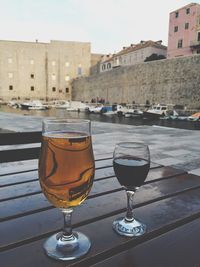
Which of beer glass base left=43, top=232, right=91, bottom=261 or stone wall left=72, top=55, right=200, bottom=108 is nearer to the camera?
beer glass base left=43, top=232, right=91, bottom=261

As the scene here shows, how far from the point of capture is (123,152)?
778 mm

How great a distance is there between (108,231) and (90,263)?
138mm

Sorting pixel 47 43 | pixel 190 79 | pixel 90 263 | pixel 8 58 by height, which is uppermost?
pixel 47 43

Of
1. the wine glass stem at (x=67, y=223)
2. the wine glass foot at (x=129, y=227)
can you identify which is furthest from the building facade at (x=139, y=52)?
the wine glass stem at (x=67, y=223)

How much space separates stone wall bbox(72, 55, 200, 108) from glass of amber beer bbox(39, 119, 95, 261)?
2317 centimetres

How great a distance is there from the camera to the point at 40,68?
45.1 metres

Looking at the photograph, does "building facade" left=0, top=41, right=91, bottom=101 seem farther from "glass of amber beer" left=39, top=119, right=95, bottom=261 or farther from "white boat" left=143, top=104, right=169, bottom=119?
"glass of amber beer" left=39, top=119, right=95, bottom=261

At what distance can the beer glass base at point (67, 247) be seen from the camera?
0.57 meters

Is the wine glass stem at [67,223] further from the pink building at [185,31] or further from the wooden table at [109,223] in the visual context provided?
the pink building at [185,31]

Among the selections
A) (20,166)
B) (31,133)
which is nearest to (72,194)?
(20,166)

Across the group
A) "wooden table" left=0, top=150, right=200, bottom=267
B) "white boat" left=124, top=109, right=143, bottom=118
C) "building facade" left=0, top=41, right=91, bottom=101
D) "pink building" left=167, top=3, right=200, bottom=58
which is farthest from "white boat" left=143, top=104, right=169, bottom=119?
"building facade" left=0, top=41, right=91, bottom=101

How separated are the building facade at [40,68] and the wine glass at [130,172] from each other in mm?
45879

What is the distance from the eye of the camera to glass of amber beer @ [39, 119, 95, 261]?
0.60m

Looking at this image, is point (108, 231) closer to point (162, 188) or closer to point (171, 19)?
point (162, 188)
